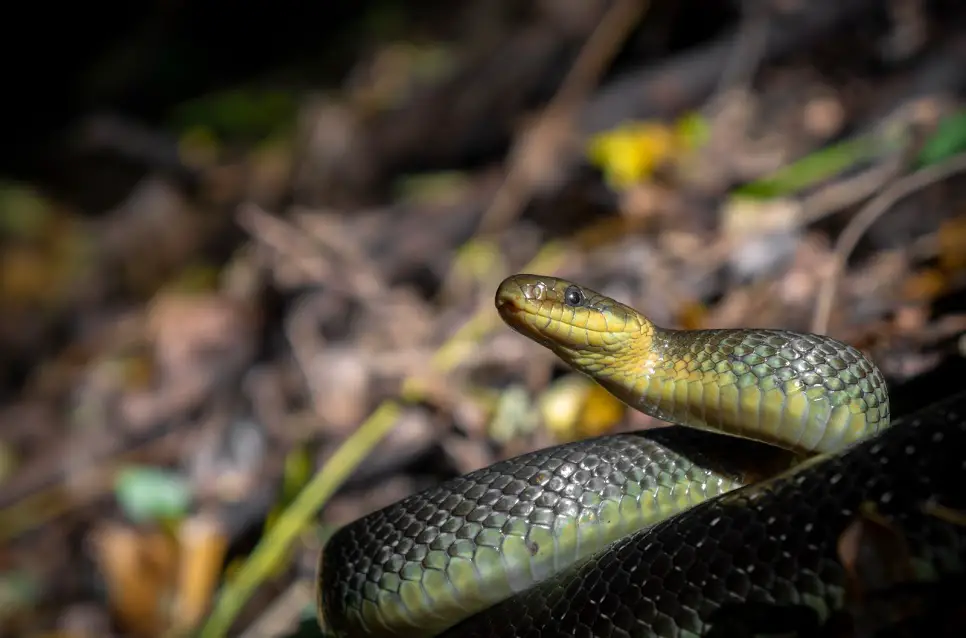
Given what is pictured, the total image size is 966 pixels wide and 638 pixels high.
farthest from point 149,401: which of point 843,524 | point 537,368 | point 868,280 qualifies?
point 843,524

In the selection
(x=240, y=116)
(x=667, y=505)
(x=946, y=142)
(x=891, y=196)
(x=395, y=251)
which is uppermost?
(x=946, y=142)

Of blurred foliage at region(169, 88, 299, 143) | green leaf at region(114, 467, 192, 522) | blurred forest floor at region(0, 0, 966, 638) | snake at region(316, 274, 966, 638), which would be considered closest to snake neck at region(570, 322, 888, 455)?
snake at region(316, 274, 966, 638)

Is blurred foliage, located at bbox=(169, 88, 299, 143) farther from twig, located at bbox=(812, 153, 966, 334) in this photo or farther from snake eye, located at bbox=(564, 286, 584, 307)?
snake eye, located at bbox=(564, 286, 584, 307)

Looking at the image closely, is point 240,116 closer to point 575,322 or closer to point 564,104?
point 564,104

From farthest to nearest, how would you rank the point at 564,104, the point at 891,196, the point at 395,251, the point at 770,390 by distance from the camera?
the point at 564,104, the point at 395,251, the point at 891,196, the point at 770,390

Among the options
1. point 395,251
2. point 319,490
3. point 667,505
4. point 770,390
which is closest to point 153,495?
point 319,490

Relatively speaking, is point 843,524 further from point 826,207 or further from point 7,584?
point 7,584
